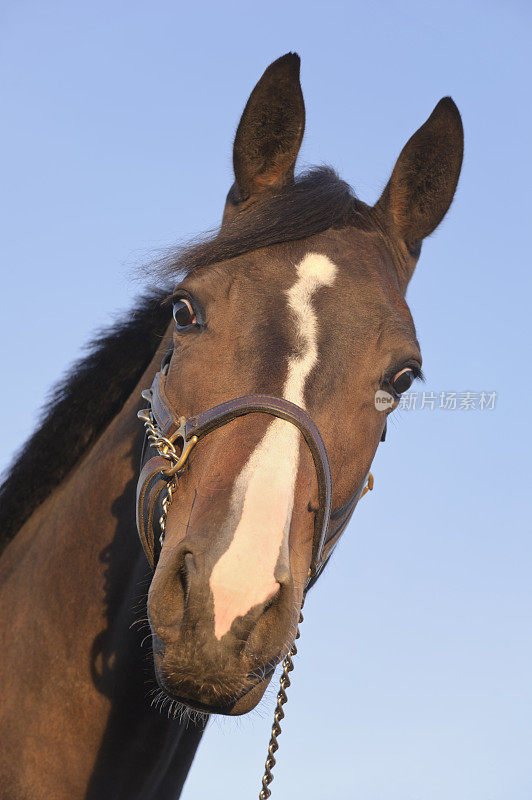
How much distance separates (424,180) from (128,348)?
2043 millimetres

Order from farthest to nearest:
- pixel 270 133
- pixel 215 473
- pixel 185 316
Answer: pixel 270 133
pixel 185 316
pixel 215 473

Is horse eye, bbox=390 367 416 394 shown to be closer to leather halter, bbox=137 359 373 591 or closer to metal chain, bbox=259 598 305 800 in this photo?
leather halter, bbox=137 359 373 591

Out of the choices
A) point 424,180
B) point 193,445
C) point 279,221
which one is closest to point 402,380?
point 279,221

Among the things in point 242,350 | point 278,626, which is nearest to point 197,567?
point 278,626

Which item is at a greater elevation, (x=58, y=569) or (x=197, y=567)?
(x=197, y=567)

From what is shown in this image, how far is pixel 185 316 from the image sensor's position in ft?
11.4

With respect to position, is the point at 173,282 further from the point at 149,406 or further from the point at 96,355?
the point at 149,406

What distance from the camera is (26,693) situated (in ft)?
11.5

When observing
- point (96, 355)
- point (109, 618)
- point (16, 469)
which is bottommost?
point (109, 618)

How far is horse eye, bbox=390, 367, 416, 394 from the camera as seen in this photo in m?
3.58

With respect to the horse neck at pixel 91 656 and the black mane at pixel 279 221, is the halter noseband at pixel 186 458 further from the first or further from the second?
the black mane at pixel 279 221

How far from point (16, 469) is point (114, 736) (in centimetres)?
164

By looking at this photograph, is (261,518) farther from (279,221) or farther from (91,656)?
(279,221)

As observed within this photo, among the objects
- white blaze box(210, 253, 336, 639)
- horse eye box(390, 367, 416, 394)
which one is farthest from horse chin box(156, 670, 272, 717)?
horse eye box(390, 367, 416, 394)
